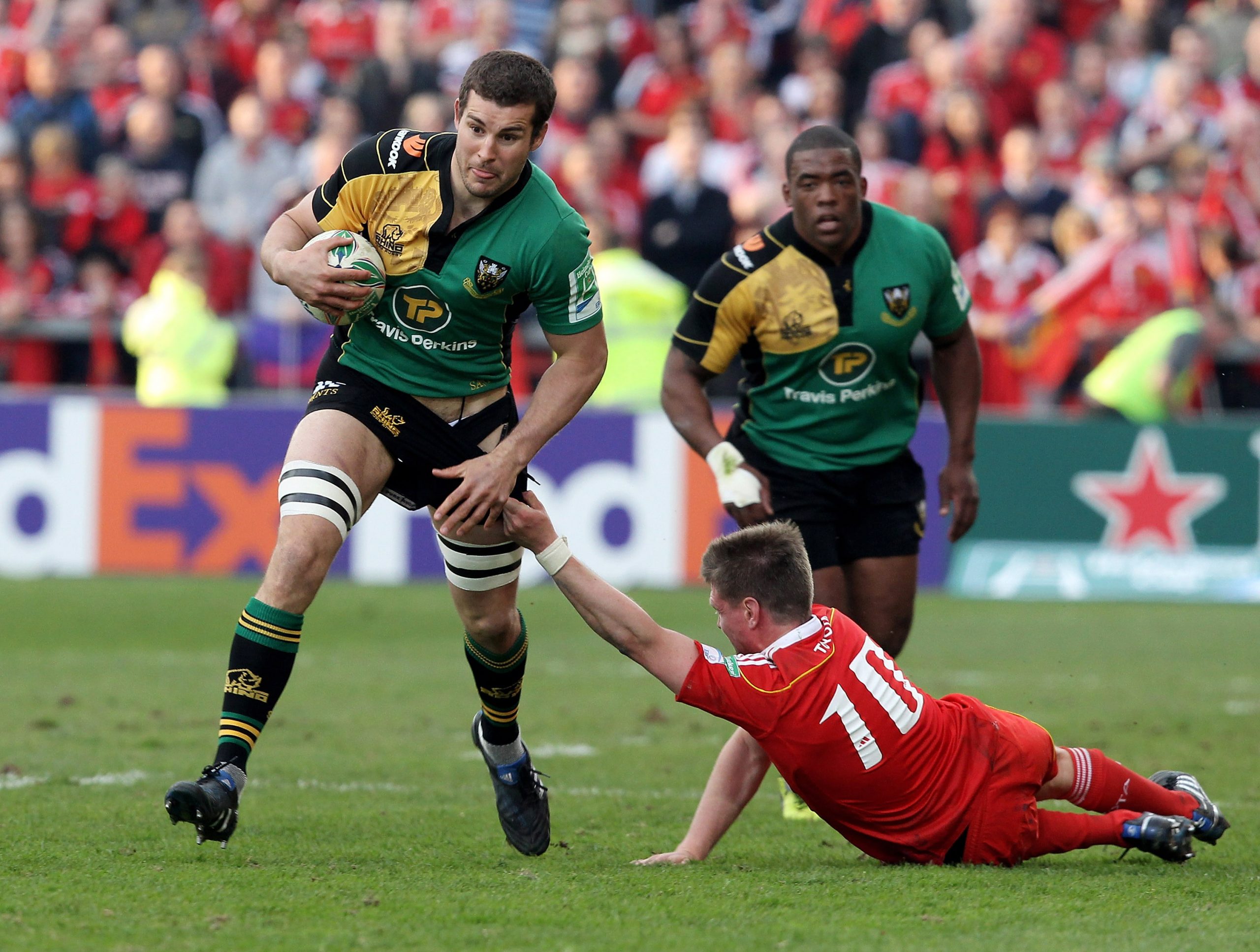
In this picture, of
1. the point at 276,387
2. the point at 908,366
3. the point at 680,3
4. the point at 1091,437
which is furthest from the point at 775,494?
the point at 680,3

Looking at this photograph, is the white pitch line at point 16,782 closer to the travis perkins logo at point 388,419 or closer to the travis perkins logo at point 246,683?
the travis perkins logo at point 246,683

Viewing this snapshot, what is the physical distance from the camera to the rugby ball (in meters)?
5.34

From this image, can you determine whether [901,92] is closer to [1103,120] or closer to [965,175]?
[965,175]

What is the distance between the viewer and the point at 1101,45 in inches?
675

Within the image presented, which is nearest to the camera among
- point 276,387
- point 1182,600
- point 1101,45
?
point 1182,600

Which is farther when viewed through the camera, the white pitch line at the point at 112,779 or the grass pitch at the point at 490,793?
the white pitch line at the point at 112,779

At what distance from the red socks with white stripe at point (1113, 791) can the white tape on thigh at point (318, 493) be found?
7.57ft

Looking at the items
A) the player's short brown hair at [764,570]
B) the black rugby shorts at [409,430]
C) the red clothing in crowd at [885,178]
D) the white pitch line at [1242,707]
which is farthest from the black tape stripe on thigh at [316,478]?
the red clothing in crowd at [885,178]

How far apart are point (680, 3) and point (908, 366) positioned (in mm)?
13218

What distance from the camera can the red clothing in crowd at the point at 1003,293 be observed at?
14.6m

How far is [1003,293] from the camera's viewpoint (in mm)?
→ 14648

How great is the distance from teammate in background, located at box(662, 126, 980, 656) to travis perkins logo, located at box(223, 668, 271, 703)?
2.03 m

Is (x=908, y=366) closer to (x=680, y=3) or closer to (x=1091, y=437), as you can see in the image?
(x=1091, y=437)

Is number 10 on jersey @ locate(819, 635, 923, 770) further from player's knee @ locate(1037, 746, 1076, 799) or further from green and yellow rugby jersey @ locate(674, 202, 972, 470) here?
green and yellow rugby jersey @ locate(674, 202, 972, 470)
